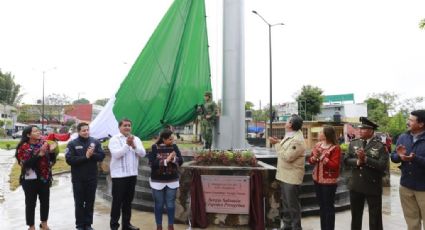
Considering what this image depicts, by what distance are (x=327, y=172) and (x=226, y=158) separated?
1639 millimetres

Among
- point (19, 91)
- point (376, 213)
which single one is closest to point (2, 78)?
point (19, 91)

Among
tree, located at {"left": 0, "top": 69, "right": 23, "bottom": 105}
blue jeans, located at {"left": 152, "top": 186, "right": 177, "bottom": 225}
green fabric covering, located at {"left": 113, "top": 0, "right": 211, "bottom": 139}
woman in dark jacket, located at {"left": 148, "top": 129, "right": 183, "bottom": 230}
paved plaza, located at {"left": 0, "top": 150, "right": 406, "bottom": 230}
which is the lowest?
paved plaza, located at {"left": 0, "top": 150, "right": 406, "bottom": 230}

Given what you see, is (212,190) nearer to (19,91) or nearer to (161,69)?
(161,69)

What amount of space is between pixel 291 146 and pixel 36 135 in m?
3.80

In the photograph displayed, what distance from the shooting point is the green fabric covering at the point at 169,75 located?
8625 millimetres

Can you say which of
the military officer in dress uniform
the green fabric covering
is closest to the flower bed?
the military officer in dress uniform

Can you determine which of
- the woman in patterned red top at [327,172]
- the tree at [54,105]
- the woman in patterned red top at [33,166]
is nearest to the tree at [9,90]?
the tree at [54,105]

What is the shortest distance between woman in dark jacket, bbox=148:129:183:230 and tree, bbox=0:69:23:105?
8015cm

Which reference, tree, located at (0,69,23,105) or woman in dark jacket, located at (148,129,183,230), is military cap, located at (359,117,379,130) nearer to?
woman in dark jacket, located at (148,129,183,230)

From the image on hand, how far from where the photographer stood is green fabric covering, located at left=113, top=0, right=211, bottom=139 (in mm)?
8625

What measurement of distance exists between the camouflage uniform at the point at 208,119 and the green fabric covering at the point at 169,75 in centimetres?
35

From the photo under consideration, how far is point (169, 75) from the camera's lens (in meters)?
8.85

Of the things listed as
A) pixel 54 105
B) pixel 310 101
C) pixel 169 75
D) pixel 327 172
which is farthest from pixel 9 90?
pixel 327 172

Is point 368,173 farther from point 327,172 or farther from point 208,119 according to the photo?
point 208,119
